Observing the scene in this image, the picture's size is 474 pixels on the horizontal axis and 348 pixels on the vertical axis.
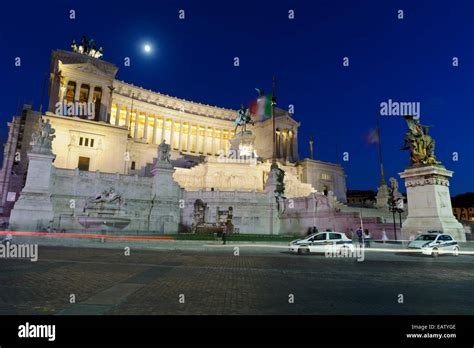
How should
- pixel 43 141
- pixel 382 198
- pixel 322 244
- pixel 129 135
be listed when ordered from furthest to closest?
pixel 129 135, pixel 382 198, pixel 43 141, pixel 322 244

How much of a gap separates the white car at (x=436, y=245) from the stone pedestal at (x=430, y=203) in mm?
1862

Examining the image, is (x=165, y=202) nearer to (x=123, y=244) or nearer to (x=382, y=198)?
(x=123, y=244)

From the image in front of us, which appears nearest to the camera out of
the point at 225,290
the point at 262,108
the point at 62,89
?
the point at 225,290

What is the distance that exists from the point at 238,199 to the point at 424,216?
20864 millimetres

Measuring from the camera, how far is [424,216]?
A: 18875mm

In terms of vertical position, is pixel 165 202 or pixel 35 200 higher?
pixel 165 202

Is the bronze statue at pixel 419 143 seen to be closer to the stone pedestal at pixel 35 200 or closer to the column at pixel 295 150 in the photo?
the stone pedestal at pixel 35 200

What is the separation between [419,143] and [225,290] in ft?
61.6

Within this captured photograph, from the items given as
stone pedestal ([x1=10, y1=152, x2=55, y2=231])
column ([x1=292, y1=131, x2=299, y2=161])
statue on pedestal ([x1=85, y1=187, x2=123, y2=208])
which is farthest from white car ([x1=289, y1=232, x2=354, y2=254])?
column ([x1=292, y1=131, x2=299, y2=161])

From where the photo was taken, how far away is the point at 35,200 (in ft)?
86.0

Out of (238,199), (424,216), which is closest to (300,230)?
(238,199)

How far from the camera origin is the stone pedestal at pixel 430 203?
1836 centimetres

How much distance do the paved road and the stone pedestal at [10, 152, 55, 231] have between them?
55.5 ft

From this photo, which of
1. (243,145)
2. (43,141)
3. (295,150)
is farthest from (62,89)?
(295,150)
